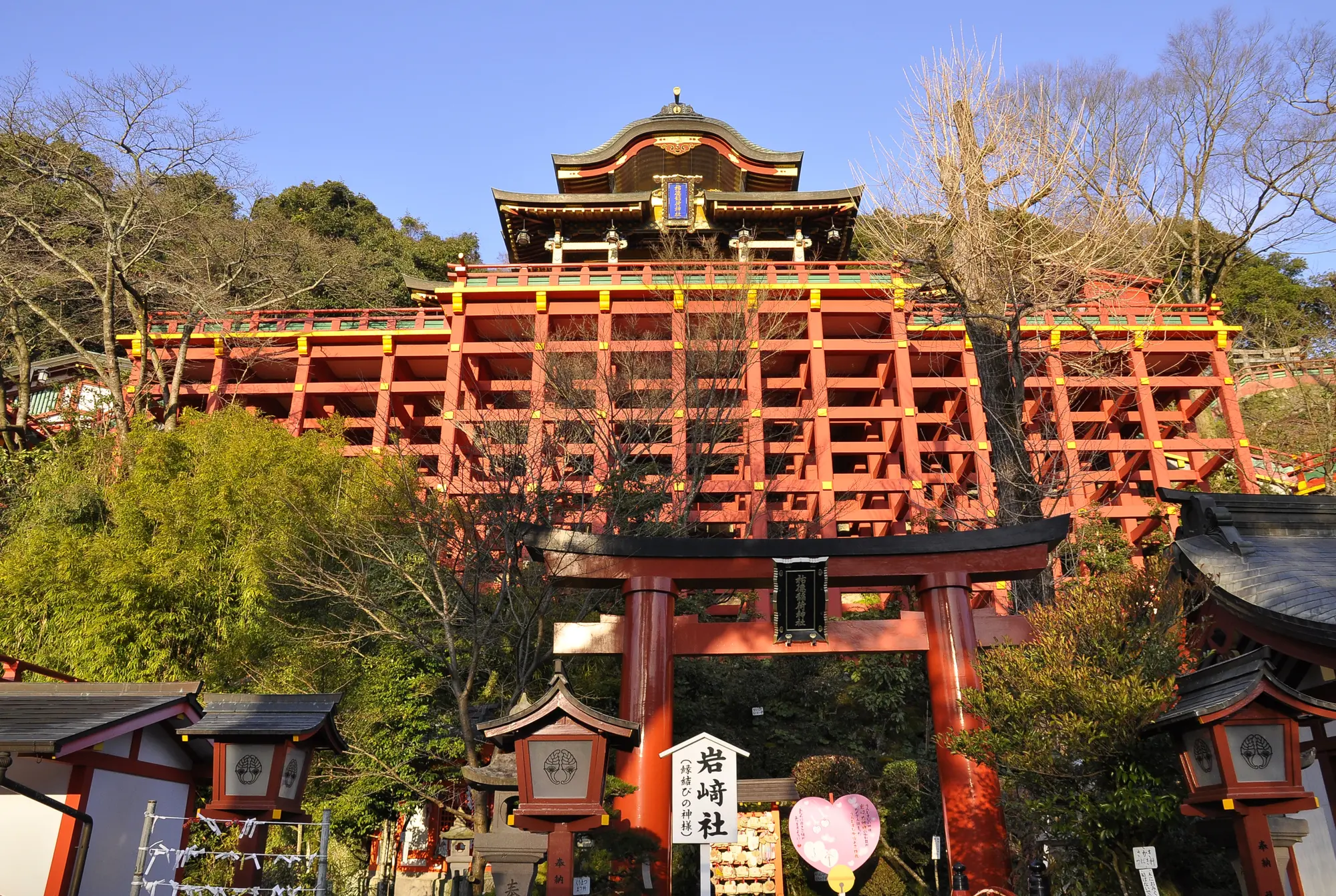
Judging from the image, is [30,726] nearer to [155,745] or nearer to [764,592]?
[155,745]

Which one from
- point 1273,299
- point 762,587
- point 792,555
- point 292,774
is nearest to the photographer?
point 292,774

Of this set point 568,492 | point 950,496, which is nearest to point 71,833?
point 568,492

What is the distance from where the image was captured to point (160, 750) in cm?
839

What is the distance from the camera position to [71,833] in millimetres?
7168

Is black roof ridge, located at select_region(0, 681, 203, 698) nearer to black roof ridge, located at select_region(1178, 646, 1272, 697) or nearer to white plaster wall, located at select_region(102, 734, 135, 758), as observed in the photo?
white plaster wall, located at select_region(102, 734, 135, 758)

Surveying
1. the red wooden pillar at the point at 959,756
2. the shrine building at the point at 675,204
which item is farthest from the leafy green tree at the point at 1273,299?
the red wooden pillar at the point at 959,756

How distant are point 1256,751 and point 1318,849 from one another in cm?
256

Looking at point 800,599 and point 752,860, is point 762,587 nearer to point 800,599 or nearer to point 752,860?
point 800,599

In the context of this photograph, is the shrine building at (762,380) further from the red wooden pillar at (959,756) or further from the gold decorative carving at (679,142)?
the red wooden pillar at (959,756)

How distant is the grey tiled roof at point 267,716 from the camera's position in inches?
256

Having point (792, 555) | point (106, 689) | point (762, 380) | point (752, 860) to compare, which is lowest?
point (752, 860)

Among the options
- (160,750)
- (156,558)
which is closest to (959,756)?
(160,750)

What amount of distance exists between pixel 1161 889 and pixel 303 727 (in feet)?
22.7

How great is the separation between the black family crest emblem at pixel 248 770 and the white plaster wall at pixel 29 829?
1.93m
